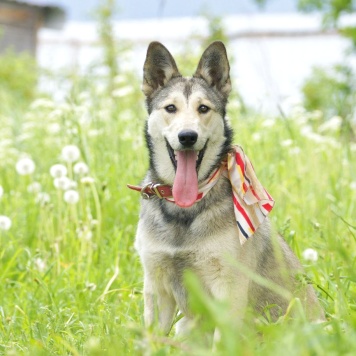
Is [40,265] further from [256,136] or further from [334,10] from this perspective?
[334,10]

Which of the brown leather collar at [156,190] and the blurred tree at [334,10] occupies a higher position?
the blurred tree at [334,10]

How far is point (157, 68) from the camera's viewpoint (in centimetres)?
389

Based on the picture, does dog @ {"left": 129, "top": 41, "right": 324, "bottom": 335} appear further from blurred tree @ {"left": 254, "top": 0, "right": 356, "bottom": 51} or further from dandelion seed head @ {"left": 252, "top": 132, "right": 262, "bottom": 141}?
blurred tree @ {"left": 254, "top": 0, "right": 356, "bottom": 51}

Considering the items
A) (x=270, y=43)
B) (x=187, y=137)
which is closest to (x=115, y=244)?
(x=187, y=137)

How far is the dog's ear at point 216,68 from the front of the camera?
3.79 metres

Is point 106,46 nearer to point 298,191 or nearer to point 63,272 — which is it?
point 298,191

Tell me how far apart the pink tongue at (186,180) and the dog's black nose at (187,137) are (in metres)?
0.12

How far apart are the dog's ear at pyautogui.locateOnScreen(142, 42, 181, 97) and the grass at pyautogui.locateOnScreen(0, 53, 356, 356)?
102 centimetres

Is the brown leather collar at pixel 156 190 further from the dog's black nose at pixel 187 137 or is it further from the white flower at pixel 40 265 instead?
the white flower at pixel 40 265

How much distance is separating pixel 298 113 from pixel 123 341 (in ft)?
15.5

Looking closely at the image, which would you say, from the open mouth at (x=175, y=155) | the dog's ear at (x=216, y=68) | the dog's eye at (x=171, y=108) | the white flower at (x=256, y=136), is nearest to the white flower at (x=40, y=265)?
the open mouth at (x=175, y=155)

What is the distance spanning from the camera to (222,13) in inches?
534

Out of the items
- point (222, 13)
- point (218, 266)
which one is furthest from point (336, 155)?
point (222, 13)

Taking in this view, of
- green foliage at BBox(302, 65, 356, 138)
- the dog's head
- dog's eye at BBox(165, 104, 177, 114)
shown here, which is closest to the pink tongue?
the dog's head
